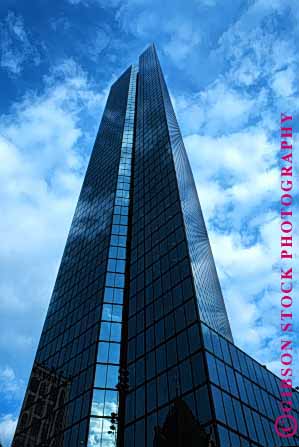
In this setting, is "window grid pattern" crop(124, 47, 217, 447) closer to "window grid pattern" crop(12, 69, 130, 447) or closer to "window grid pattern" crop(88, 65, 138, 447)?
"window grid pattern" crop(88, 65, 138, 447)

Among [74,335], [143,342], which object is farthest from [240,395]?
[74,335]

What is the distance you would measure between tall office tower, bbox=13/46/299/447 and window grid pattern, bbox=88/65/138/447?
13 cm

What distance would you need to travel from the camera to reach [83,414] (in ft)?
142

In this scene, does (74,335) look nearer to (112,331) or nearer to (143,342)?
(112,331)

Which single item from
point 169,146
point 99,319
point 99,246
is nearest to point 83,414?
point 99,319

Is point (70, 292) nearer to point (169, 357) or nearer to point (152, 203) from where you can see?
point (152, 203)

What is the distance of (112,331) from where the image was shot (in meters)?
51.1

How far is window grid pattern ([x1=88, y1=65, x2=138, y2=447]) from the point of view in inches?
1649

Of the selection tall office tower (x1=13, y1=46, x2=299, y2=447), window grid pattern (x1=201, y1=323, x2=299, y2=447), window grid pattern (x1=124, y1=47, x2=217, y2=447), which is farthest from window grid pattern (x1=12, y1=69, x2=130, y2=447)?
window grid pattern (x1=201, y1=323, x2=299, y2=447)

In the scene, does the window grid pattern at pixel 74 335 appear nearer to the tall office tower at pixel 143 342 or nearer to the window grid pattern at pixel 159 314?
the tall office tower at pixel 143 342

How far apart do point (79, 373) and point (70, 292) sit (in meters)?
18.9

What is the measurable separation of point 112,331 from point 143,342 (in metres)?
7.92

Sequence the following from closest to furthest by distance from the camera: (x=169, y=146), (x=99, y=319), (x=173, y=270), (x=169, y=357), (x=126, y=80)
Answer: (x=169, y=357), (x=173, y=270), (x=99, y=319), (x=169, y=146), (x=126, y=80)

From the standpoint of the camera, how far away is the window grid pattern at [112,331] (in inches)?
1649
